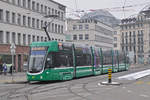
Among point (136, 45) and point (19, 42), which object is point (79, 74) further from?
point (136, 45)

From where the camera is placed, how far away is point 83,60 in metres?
29.3

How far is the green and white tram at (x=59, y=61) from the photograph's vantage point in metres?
23.1

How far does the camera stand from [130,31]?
433ft

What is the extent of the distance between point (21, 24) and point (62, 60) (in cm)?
2839

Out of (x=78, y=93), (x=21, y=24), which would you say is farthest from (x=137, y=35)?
(x=78, y=93)

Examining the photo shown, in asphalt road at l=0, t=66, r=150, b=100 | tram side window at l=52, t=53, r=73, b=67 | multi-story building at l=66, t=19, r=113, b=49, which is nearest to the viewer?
asphalt road at l=0, t=66, r=150, b=100

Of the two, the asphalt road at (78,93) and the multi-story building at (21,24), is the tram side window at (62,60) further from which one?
the multi-story building at (21,24)

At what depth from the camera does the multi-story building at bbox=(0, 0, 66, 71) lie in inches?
1837

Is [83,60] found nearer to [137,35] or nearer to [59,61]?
[59,61]

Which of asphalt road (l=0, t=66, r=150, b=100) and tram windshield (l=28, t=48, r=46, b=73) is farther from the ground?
tram windshield (l=28, t=48, r=46, b=73)

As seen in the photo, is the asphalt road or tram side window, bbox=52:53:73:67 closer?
the asphalt road

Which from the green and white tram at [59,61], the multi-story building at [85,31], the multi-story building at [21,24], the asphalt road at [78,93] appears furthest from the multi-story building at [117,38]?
the asphalt road at [78,93]

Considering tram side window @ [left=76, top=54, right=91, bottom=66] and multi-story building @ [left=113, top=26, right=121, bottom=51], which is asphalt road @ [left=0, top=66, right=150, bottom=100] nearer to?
tram side window @ [left=76, top=54, right=91, bottom=66]

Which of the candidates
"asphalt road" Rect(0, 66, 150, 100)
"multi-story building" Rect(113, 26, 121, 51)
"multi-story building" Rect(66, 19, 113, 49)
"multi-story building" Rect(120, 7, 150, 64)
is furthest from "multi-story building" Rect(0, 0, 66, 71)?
"multi-story building" Rect(113, 26, 121, 51)
